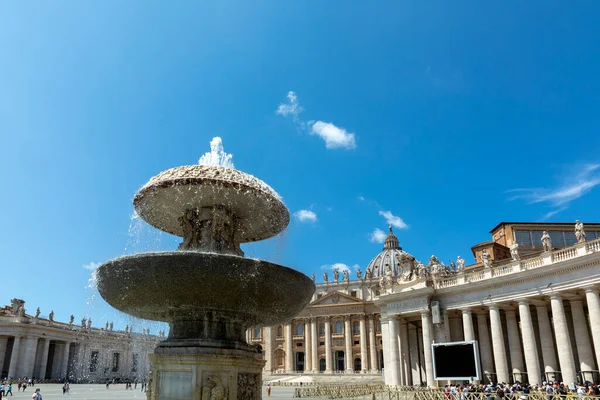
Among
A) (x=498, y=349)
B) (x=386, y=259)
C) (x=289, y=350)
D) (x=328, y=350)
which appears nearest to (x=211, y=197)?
(x=498, y=349)

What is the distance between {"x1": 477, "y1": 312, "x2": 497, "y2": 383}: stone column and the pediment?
51.4 metres

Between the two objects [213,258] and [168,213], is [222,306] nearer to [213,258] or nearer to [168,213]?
[213,258]

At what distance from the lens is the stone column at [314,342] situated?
83.0 m

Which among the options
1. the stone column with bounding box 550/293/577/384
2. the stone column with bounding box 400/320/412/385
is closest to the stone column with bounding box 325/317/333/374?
the stone column with bounding box 400/320/412/385

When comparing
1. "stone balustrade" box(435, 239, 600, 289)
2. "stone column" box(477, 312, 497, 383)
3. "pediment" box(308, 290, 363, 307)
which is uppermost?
"pediment" box(308, 290, 363, 307)

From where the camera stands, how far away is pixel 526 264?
2905cm

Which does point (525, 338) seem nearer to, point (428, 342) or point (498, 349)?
point (498, 349)

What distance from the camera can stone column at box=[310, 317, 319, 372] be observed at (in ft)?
272

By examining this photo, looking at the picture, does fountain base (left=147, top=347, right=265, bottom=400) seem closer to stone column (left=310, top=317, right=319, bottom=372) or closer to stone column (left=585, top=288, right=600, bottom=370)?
stone column (left=585, top=288, right=600, bottom=370)

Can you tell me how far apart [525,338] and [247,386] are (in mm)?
24238

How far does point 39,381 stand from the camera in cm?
6588

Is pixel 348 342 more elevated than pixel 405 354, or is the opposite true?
pixel 348 342

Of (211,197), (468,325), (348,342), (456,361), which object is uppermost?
(211,197)

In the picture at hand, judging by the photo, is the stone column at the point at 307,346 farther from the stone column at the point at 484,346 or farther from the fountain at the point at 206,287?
the fountain at the point at 206,287
